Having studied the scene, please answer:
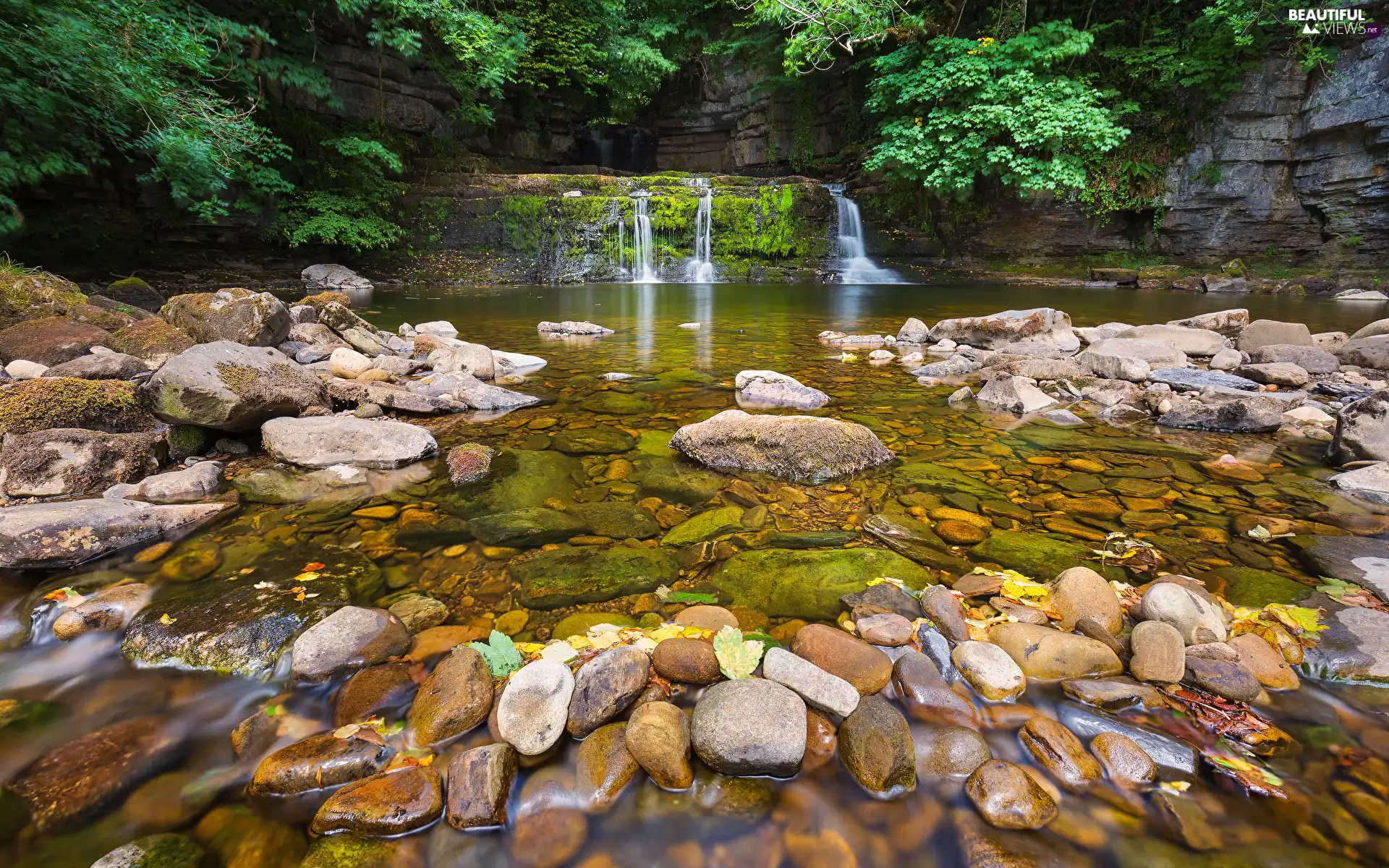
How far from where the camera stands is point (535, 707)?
144 centimetres

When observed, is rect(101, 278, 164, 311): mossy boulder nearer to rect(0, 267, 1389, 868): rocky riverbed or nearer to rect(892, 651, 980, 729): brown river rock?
rect(0, 267, 1389, 868): rocky riverbed

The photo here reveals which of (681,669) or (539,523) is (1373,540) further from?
(539,523)

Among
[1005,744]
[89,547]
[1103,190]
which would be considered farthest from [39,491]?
[1103,190]

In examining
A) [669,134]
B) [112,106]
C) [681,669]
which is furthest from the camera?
[669,134]

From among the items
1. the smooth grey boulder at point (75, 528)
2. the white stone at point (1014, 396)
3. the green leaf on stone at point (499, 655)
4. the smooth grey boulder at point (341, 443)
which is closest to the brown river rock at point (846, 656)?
the green leaf on stone at point (499, 655)

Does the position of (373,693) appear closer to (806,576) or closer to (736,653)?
(736,653)

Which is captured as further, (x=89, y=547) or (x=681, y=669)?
(x=89, y=547)

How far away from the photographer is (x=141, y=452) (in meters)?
2.83

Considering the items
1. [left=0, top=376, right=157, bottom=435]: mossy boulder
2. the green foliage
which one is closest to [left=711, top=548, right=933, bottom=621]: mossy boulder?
[left=0, top=376, right=157, bottom=435]: mossy boulder

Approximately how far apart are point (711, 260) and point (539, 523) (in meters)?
15.1

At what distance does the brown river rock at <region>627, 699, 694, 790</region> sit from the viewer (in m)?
1.34

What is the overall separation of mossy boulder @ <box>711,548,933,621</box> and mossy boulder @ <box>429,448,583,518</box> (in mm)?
1046

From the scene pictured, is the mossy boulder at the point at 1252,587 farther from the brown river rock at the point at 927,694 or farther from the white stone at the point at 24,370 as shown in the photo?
the white stone at the point at 24,370

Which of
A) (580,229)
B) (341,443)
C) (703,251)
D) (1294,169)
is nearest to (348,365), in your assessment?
(341,443)
